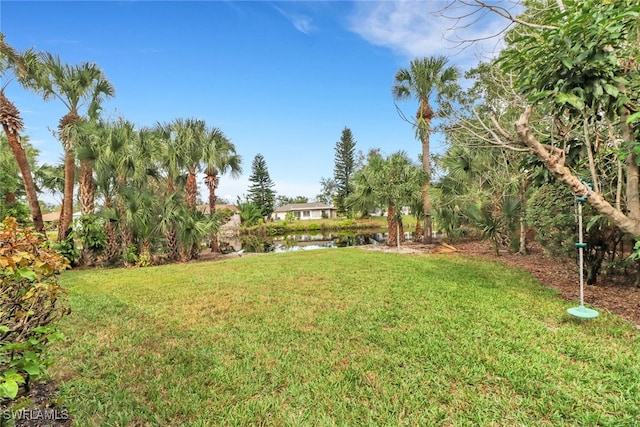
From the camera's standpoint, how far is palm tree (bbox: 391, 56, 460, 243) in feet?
39.7

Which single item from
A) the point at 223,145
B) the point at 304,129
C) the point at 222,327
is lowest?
the point at 222,327

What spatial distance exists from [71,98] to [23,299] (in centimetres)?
1092

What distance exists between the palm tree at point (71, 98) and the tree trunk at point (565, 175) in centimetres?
1194

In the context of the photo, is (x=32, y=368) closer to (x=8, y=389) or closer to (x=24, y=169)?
(x=8, y=389)

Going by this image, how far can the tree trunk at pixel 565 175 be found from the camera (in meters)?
3.41

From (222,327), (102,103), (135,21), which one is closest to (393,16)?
(135,21)

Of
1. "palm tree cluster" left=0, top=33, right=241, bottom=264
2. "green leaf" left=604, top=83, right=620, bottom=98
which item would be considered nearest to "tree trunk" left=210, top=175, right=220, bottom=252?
"palm tree cluster" left=0, top=33, right=241, bottom=264

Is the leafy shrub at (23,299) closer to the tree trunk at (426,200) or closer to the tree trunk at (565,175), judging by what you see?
the tree trunk at (565,175)

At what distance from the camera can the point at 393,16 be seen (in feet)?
22.1

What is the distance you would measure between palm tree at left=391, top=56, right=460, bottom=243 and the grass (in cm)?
741

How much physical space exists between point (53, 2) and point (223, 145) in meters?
6.89

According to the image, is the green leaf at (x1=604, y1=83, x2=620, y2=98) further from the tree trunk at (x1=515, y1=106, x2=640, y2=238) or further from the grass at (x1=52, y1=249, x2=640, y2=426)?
the grass at (x1=52, y1=249, x2=640, y2=426)

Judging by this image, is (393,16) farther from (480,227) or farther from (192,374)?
(192,374)

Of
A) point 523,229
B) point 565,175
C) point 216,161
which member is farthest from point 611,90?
point 216,161
